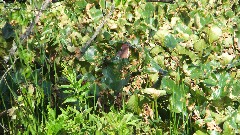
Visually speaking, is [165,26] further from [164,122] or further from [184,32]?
[164,122]

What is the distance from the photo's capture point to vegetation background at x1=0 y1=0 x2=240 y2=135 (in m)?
2.21

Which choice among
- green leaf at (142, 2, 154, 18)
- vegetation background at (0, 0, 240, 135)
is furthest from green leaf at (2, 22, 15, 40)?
green leaf at (142, 2, 154, 18)

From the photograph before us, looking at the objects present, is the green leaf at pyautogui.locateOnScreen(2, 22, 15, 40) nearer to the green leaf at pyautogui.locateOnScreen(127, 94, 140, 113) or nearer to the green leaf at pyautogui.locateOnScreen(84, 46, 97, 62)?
the green leaf at pyautogui.locateOnScreen(84, 46, 97, 62)

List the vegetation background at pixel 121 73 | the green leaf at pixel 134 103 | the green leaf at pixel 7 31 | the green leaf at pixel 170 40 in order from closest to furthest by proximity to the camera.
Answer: the vegetation background at pixel 121 73, the green leaf at pixel 134 103, the green leaf at pixel 170 40, the green leaf at pixel 7 31

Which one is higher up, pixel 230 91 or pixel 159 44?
pixel 159 44

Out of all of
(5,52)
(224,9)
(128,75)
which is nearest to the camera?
(128,75)

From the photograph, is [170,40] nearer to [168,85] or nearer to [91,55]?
[168,85]

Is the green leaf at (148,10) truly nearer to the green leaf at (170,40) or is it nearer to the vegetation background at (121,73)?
the vegetation background at (121,73)

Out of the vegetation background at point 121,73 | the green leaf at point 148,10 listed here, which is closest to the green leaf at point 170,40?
the vegetation background at point 121,73

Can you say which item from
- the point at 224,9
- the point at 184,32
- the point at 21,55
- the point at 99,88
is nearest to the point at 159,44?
the point at 184,32

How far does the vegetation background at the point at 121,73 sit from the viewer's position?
2207 mm

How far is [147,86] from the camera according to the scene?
246 centimetres

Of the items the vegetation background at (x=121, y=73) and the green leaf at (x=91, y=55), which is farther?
the green leaf at (x=91, y=55)

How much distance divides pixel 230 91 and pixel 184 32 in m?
0.59
